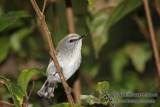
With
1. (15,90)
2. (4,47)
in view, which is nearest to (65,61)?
(15,90)

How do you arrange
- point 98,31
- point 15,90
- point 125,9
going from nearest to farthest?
point 15,90 < point 125,9 < point 98,31

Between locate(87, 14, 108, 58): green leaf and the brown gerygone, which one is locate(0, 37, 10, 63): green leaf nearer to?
the brown gerygone

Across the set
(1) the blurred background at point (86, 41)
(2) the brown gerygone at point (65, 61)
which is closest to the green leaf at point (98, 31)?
(1) the blurred background at point (86, 41)

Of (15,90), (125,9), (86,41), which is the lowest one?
(86,41)

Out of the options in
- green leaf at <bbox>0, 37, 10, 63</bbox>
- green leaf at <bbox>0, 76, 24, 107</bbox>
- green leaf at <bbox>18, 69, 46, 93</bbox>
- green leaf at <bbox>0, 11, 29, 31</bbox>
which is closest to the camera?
green leaf at <bbox>0, 76, 24, 107</bbox>

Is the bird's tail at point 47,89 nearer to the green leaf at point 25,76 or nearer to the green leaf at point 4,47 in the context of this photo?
the green leaf at point 25,76

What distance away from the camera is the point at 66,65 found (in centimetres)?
301

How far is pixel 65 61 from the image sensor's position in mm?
3023

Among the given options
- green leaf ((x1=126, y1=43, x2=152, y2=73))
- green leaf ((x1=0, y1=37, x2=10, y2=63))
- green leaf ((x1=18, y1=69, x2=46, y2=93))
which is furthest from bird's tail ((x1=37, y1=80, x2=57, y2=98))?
green leaf ((x1=126, y1=43, x2=152, y2=73))

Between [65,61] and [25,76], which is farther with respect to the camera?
[65,61]

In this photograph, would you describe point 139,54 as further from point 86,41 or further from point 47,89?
point 47,89

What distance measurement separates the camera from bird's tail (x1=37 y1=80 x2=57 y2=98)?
2.95 m

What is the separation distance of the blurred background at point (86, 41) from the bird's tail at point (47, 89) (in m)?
0.09

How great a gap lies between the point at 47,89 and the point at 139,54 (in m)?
1.66
